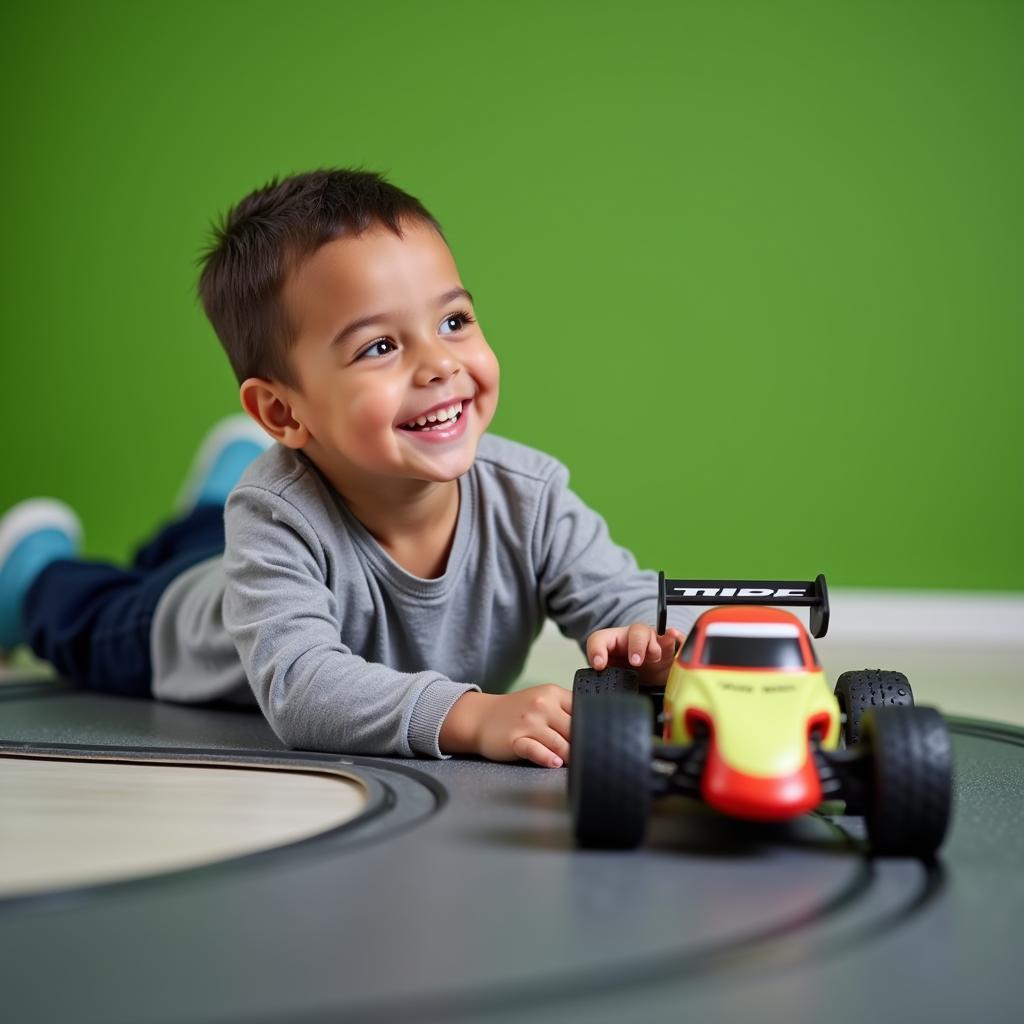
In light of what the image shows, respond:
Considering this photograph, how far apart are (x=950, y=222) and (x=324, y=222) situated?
158 centimetres

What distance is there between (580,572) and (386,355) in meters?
0.29

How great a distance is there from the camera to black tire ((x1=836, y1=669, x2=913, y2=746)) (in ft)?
3.28

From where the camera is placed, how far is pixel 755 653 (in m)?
0.85

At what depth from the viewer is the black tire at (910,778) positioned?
764 millimetres

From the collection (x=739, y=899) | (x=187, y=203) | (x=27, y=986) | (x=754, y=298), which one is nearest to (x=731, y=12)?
(x=754, y=298)

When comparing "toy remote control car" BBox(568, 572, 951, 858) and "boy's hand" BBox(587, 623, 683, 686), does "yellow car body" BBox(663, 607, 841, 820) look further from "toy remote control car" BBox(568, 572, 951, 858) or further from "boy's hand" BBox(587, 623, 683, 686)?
"boy's hand" BBox(587, 623, 683, 686)

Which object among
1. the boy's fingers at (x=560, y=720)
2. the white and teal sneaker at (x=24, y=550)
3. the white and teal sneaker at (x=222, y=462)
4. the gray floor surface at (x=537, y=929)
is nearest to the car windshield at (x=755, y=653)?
the gray floor surface at (x=537, y=929)

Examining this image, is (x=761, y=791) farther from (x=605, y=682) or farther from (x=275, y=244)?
(x=275, y=244)

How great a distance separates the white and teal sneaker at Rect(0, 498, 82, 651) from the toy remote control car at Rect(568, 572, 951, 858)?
1.23 metres

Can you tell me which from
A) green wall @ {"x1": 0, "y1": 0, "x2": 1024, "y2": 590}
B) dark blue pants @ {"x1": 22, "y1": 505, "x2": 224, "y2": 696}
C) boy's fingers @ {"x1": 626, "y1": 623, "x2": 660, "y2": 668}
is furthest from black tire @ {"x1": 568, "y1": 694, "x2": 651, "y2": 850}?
green wall @ {"x1": 0, "y1": 0, "x2": 1024, "y2": 590}

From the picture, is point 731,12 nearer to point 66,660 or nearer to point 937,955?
point 66,660

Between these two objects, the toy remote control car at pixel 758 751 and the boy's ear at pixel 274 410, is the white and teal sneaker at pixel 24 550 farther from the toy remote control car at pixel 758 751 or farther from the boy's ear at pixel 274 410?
the toy remote control car at pixel 758 751

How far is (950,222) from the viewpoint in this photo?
7.98 ft

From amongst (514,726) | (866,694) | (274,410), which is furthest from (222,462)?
(866,694)
